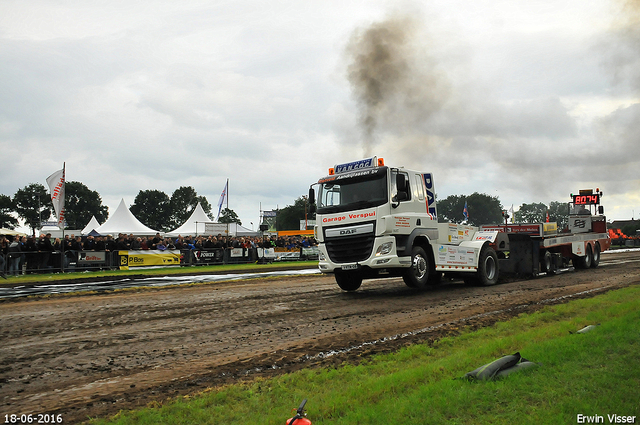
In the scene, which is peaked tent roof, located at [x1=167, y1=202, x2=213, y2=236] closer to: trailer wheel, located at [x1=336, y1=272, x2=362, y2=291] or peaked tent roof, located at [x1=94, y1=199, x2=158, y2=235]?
peaked tent roof, located at [x1=94, y1=199, x2=158, y2=235]

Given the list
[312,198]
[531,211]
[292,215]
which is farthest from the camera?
[531,211]

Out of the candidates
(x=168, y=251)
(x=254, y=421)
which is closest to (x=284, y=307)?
(x=254, y=421)

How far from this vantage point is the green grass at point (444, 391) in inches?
142

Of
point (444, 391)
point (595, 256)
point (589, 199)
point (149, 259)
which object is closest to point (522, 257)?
point (595, 256)

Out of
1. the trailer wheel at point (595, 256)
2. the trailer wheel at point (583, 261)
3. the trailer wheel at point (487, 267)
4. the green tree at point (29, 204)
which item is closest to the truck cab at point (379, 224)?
the trailer wheel at point (487, 267)

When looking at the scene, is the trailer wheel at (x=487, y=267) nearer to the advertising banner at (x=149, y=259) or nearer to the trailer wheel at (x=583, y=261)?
the trailer wheel at (x=583, y=261)

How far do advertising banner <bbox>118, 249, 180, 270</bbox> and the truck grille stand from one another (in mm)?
14812

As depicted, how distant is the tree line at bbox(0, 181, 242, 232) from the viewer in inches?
4813

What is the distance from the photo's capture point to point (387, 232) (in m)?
11.4

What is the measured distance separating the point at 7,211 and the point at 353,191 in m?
137

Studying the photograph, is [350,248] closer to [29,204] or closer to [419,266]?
[419,266]

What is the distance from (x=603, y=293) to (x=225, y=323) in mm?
9128

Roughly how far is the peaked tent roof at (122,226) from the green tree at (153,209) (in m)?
88.7

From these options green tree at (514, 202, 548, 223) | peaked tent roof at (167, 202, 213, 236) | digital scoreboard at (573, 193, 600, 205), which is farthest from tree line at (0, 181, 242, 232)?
digital scoreboard at (573, 193, 600, 205)
